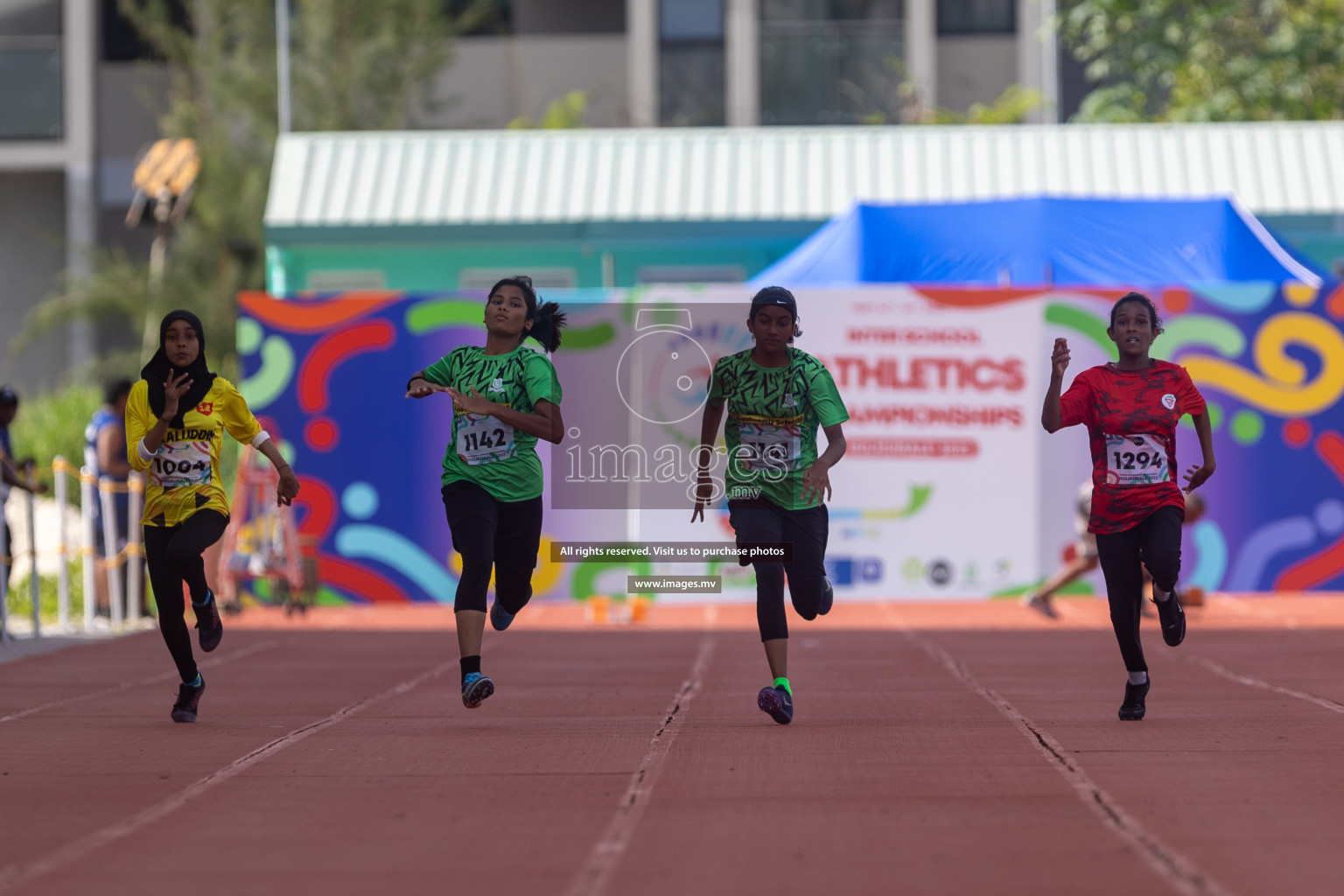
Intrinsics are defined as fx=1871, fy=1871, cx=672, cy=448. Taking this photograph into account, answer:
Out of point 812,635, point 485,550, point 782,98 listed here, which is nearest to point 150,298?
point 782,98

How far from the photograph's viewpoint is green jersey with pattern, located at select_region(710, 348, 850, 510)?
7922 millimetres

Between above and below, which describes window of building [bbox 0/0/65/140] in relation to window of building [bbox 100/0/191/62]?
below

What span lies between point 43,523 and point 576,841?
18544mm

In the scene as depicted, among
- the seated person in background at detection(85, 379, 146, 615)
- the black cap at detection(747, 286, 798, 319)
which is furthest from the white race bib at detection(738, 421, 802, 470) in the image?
the seated person in background at detection(85, 379, 146, 615)

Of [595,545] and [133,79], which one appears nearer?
[595,545]

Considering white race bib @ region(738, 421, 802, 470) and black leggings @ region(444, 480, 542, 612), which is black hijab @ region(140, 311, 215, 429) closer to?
black leggings @ region(444, 480, 542, 612)

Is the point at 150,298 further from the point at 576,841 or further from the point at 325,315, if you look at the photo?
the point at 576,841

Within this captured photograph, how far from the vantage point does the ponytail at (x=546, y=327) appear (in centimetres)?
830

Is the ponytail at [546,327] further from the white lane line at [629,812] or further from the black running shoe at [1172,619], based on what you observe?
the black running shoe at [1172,619]

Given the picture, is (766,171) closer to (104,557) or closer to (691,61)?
(104,557)

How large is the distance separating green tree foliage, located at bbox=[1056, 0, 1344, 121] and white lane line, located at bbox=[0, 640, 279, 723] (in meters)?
19.1

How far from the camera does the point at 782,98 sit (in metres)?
31.8

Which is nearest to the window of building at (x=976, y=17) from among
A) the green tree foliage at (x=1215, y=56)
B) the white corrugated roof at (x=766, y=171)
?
the green tree foliage at (x=1215, y=56)

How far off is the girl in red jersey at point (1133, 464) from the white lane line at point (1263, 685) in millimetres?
1107
